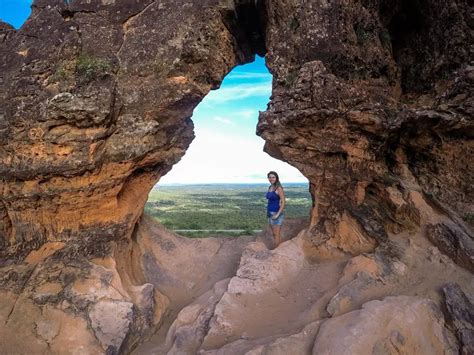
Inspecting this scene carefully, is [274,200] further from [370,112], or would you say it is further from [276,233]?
[370,112]

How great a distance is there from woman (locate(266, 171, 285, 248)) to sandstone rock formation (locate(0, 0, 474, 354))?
658 millimetres

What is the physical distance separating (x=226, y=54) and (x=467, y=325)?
8.35 m

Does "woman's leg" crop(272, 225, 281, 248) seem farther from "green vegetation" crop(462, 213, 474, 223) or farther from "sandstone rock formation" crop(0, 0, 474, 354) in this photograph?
"green vegetation" crop(462, 213, 474, 223)

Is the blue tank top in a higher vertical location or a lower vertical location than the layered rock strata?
lower

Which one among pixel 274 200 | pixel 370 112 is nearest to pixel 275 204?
pixel 274 200

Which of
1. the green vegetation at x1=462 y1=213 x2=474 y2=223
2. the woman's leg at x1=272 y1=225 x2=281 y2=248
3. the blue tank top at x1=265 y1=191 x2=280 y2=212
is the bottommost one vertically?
the woman's leg at x1=272 y1=225 x2=281 y2=248

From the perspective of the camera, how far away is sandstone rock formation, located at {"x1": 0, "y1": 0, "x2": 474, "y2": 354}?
23.9 feet

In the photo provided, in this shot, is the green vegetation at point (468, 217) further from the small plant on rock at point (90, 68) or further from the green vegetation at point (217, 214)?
the small plant on rock at point (90, 68)

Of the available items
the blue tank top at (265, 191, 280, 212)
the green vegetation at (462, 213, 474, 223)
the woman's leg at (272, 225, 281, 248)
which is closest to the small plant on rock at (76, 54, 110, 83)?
the blue tank top at (265, 191, 280, 212)

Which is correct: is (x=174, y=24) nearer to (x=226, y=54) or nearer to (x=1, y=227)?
(x=226, y=54)

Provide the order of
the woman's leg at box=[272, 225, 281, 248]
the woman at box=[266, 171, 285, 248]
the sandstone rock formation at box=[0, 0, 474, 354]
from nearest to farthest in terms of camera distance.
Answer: the sandstone rock formation at box=[0, 0, 474, 354]
the woman at box=[266, 171, 285, 248]
the woman's leg at box=[272, 225, 281, 248]

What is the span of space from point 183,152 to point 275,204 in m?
3.16

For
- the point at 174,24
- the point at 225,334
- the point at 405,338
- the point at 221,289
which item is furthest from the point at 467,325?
the point at 174,24

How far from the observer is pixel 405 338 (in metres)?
5.28
